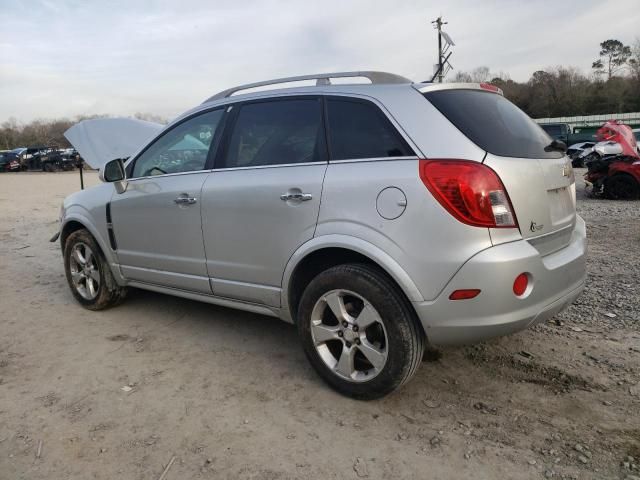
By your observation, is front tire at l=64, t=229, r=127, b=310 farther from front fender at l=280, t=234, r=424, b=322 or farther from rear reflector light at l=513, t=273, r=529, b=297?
rear reflector light at l=513, t=273, r=529, b=297

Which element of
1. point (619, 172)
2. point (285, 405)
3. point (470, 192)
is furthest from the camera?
point (619, 172)

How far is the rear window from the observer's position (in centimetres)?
274

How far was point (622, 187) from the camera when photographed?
11.6m

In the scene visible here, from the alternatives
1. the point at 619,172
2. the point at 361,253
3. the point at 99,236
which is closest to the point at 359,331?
the point at 361,253

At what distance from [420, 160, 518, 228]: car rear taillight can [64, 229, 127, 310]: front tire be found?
3.27 meters

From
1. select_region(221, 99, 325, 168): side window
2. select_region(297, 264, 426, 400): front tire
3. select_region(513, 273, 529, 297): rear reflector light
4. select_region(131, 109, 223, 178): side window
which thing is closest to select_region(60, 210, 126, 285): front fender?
select_region(131, 109, 223, 178): side window

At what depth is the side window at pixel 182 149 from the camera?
12.5 feet

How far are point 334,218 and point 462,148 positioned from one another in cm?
78

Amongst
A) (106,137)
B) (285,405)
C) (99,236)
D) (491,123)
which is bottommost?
(285,405)

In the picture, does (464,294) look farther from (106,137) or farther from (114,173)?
(106,137)

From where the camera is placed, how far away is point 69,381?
3.38 meters

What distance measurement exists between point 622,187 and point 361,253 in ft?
36.1

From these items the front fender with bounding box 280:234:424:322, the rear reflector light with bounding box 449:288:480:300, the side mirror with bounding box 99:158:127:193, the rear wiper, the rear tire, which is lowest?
the rear tire

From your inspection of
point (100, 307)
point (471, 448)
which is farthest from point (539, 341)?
point (100, 307)
